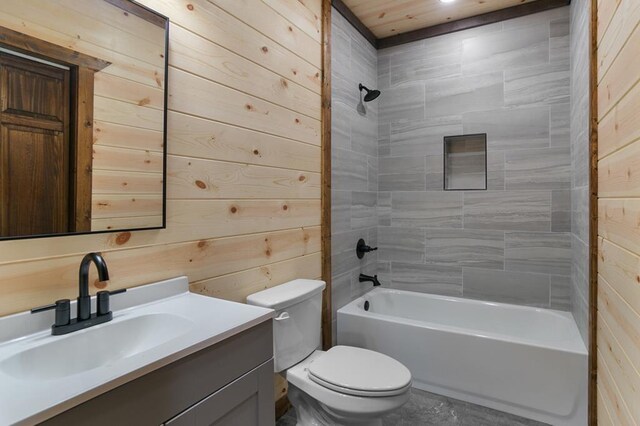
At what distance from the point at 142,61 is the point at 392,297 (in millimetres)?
2534

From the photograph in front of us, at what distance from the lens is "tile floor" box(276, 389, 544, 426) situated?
1.99m

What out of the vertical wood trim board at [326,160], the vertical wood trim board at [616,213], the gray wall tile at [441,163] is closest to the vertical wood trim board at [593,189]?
the vertical wood trim board at [616,213]

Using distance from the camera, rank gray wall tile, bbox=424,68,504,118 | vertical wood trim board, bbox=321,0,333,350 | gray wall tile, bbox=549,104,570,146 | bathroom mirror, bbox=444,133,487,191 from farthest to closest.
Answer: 1. bathroom mirror, bbox=444,133,487,191
2. gray wall tile, bbox=424,68,504,118
3. gray wall tile, bbox=549,104,570,146
4. vertical wood trim board, bbox=321,0,333,350

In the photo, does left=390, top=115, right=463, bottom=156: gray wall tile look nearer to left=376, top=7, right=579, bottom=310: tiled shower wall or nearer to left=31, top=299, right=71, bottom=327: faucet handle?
left=376, top=7, right=579, bottom=310: tiled shower wall

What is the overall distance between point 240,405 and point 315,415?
805 millimetres

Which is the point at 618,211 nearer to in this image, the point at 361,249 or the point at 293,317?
the point at 293,317

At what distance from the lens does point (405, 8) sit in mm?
2664

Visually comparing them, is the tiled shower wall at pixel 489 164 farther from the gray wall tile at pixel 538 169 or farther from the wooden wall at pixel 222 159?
the wooden wall at pixel 222 159

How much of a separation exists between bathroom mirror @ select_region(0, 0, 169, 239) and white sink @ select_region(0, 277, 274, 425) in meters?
0.27

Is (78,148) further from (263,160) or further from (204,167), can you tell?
(263,160)

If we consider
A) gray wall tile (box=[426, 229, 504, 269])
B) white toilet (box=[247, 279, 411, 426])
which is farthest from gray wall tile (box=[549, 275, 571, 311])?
white toilet (box=[247, 279, 411, 426])

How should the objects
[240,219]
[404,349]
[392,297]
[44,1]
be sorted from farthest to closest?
[392,297] < [404,349] < [240,219] < [44,1]

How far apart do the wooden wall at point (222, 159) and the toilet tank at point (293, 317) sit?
0.13 meters

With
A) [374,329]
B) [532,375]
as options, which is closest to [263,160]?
[374,329]
